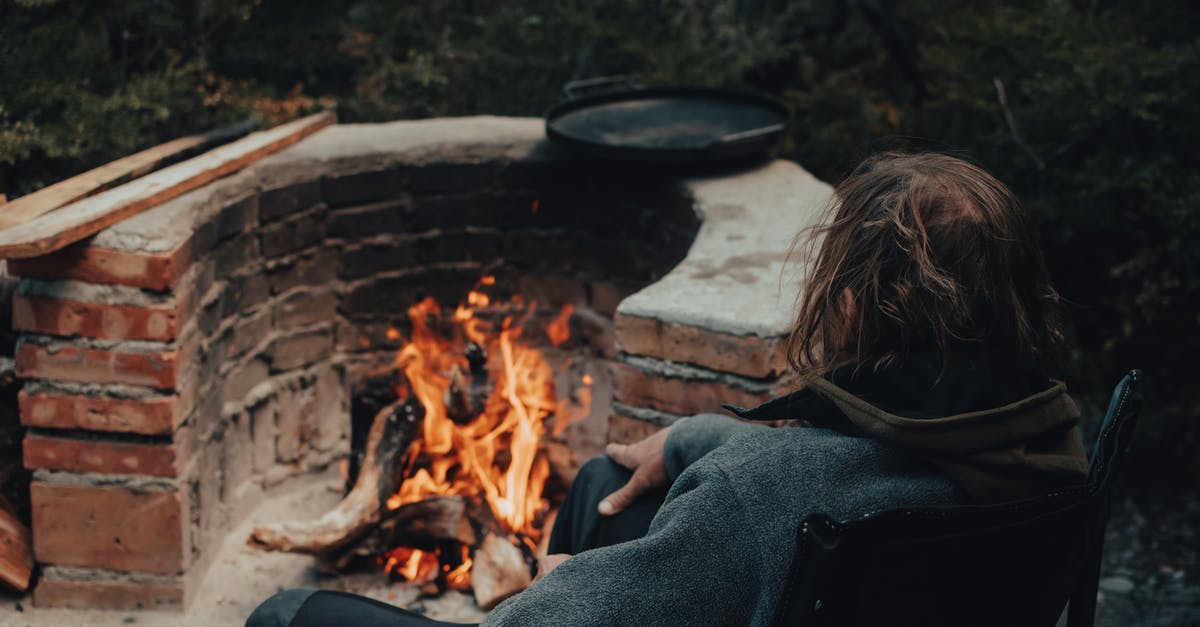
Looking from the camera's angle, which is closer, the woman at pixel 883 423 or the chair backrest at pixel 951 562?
the chair backrest at pixel 951 562

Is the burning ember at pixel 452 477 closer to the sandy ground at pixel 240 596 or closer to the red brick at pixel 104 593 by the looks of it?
the sandy ground at pixel 240 596

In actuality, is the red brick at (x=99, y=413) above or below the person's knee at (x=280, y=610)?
below

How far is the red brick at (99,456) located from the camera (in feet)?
9.35

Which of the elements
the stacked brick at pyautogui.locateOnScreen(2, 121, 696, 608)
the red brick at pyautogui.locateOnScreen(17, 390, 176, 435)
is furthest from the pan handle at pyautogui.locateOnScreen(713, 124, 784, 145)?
the red brick at pyautogui.locateOnScreen(17, 390, 176, 435)

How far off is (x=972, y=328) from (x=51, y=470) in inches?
92.1

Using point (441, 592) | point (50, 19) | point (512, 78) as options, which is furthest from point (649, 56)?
point (441, 592)

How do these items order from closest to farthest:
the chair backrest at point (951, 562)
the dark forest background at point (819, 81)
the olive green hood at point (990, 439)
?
the chair backrest at point (951, 562), the olive green hood at point (990, 439), the dark forest background at point (819, 81)

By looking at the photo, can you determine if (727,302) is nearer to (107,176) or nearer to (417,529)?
(417,529)

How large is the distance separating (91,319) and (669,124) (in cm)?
210

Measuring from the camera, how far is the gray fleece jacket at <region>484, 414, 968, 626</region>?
1454 millimetres

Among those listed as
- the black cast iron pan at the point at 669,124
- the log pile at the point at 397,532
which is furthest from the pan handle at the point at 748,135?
the log pile at the point at 397,532

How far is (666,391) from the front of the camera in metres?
2.64

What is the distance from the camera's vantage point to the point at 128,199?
2850 millimetres

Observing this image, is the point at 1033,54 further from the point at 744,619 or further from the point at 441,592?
the point at 744,619
